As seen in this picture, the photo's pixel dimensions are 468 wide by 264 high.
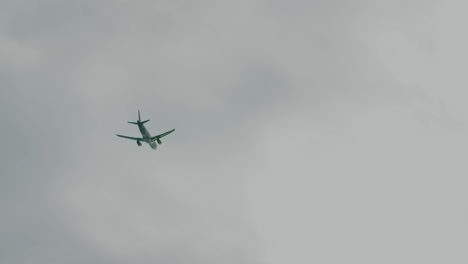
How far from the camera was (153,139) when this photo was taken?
198m
